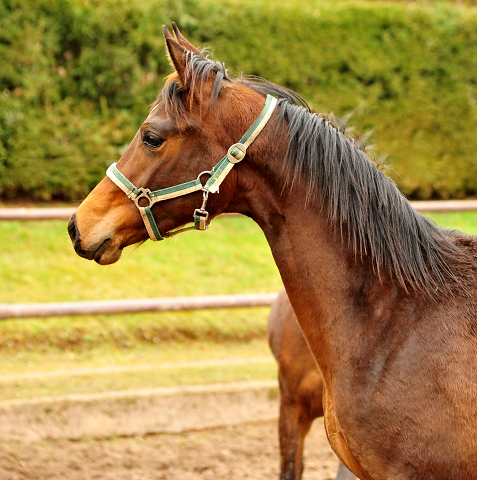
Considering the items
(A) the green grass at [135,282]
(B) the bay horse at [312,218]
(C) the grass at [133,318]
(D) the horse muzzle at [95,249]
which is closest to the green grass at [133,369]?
(C) the grass at [133,318]

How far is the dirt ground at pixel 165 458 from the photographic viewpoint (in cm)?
376

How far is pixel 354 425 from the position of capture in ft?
6.74

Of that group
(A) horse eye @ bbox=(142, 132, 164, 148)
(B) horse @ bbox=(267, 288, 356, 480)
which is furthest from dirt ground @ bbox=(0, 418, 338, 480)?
(A) horse eye @ bbox=(142, 132, 164, 148)

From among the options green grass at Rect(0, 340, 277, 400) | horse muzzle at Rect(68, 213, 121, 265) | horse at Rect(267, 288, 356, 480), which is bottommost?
green grass at Rect(0, 340, 277, 400)

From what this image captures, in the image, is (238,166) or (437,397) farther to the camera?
(238,166)

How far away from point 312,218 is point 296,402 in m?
1.38

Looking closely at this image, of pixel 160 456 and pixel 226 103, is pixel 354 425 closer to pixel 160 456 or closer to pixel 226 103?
pixel 226 103

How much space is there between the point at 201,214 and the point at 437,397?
1048 mm

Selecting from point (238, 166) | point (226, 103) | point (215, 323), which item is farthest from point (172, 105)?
point (215, 323)

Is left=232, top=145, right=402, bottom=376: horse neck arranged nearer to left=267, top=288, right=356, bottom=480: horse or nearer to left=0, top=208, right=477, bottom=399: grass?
left=267, top=288, right=356, bottom=480: horse

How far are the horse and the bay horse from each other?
35.8 inches

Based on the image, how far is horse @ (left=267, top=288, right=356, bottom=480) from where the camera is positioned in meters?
3.13

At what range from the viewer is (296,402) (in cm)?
317

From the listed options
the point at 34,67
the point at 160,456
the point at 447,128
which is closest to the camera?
the point at 160,456
